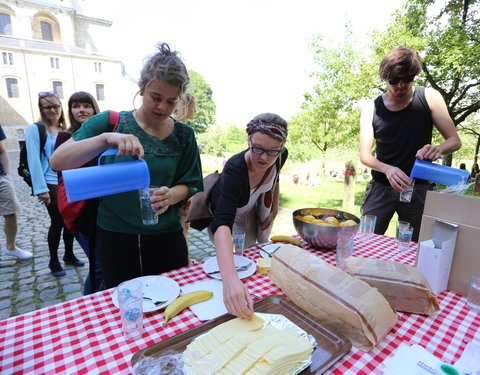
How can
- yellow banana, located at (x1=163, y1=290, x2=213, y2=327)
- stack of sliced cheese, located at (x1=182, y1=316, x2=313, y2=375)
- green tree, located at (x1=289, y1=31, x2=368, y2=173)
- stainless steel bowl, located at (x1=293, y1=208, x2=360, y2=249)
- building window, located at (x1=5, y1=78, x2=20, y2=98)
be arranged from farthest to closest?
building window, located at (x1=5, y1=78, x2=20, y2=98), green tree, located at (x1=289, y1=31, x2=368, y2=173), stainless steel bowl, located at (x1=293, y1=208, x2=360, y2=249), yellow banana, located at (x1=163, y1=290, x2=213, y2=327), stack of sliced cheese, located at (x1=182, y1=316, x2=313, y2=375)

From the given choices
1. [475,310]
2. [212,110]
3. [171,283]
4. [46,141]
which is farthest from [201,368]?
[212,110]

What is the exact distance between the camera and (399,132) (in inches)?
97.5

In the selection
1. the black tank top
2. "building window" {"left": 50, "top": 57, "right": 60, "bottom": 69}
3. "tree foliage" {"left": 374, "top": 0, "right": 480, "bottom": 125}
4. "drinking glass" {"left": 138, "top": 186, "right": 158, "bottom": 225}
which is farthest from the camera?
"building window" {"left": 50, "top": 57, "right": 60, "bottom": 69}

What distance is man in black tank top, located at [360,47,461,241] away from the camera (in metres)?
2.22

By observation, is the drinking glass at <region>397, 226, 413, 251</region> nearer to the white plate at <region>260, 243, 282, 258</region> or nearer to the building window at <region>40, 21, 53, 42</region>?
the white plate at <region>260, 243, 282, 258</region>

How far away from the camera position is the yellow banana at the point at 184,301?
1090 millimetres

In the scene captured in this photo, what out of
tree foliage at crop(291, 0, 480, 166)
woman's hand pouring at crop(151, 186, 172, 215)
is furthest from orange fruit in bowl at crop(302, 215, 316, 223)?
tree foliage at crop(291, 0, 480, 166)

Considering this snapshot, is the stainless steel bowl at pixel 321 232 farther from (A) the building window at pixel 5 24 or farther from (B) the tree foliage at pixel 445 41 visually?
(A) the building window at pixel 5 24

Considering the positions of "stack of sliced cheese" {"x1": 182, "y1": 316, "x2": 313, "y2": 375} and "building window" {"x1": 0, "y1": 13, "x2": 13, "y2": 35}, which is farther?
"building window" {"x1": 0, "y1": 13, "x2": 13, "y2": 35}

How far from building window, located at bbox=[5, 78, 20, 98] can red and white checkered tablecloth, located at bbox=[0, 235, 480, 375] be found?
33.1m

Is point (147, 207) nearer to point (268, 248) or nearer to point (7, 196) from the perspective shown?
point (268, 248)

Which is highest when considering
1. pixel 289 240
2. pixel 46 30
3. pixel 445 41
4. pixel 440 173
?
pixel 46 30

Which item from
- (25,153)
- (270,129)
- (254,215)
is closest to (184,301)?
(270,129)

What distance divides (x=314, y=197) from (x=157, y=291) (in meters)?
7.72
